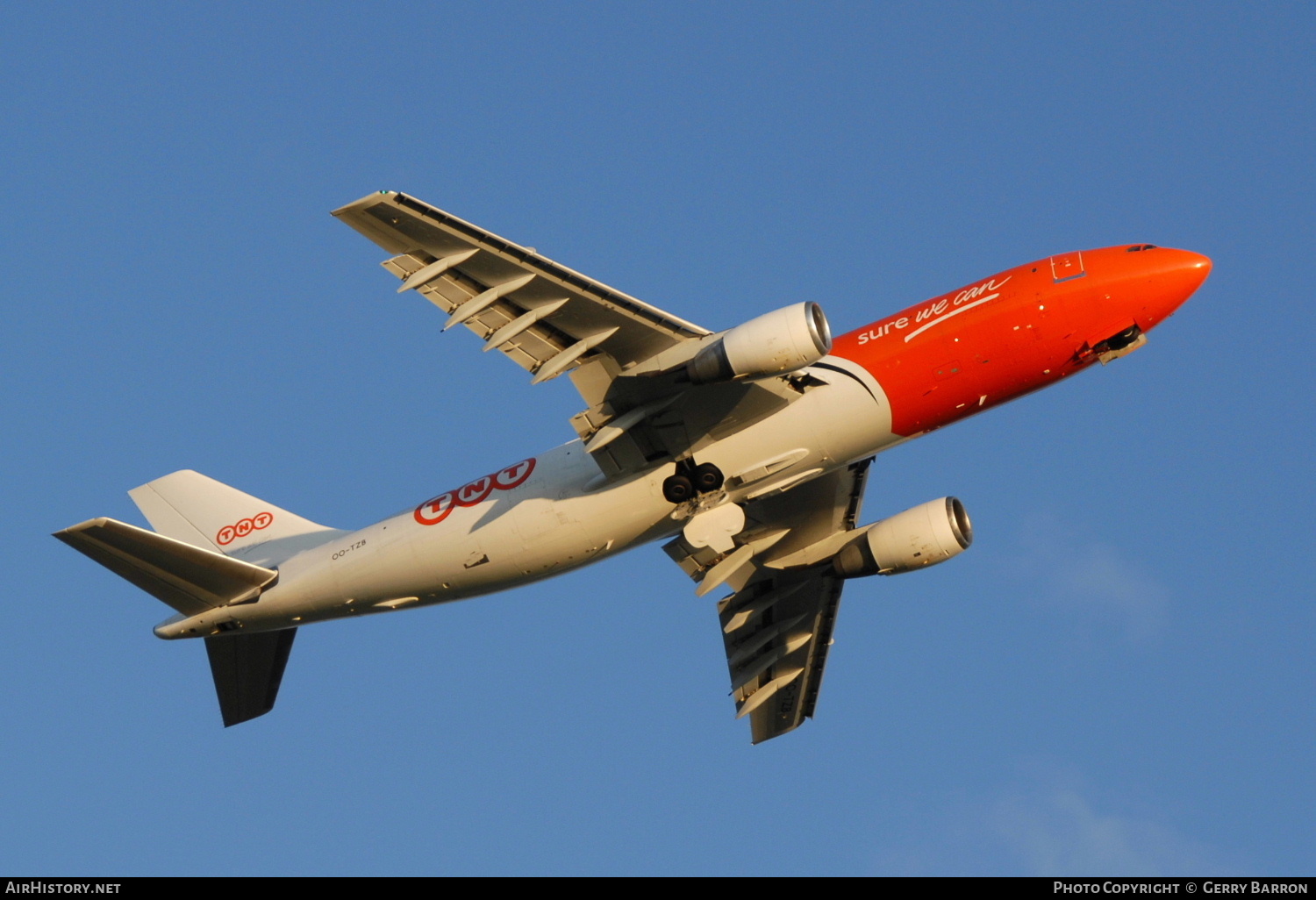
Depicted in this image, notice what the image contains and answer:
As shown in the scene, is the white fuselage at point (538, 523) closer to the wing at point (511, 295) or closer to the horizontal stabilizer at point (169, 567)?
the horizontal stabilizer at point (169, 567)

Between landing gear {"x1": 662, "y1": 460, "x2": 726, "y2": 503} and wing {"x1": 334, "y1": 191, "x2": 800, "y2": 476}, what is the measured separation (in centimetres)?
41

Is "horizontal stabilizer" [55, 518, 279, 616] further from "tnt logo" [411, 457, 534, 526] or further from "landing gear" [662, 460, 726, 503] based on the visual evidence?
"landing gear" [662, 460, 726, 503]

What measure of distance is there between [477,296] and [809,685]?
712 inches

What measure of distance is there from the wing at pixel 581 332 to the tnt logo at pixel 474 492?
2.51 meters

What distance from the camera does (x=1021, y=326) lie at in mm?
33531

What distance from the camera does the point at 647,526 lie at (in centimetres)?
3562

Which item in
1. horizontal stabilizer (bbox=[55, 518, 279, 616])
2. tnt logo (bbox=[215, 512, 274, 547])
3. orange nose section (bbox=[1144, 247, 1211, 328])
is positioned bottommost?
horizontal stabilizer (bbox=[55, 518, 279, 616])

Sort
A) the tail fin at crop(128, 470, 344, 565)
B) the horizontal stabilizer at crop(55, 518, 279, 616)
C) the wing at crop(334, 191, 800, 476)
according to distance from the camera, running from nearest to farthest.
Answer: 1. the wing at crop(334, 191, 800, 476)
2. the horizontal stabilizer at crop(55, 518, 279, 616)
3. the tail fin at crop(128, 470, 344, 565)

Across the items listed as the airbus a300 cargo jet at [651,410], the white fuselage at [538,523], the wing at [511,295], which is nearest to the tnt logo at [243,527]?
the airbus a300 cargo jet at [651,410]

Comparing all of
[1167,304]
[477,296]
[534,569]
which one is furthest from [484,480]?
[1167,304]

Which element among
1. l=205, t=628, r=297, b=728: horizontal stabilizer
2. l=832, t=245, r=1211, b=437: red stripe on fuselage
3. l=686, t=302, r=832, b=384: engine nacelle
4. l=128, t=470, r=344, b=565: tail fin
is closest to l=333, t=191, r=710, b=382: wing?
l=686, t=302, r=832, b=384: engine nacelle

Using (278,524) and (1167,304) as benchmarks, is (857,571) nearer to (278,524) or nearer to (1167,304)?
(1167,304)

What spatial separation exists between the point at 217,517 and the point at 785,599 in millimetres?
17041

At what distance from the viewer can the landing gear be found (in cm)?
3475
